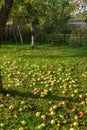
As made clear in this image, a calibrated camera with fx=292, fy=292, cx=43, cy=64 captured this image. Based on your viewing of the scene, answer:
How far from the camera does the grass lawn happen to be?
20.5ft

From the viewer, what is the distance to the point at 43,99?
7660 mm

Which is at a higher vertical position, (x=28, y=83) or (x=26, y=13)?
(x=26, y=13)

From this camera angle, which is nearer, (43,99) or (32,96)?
(43,99)

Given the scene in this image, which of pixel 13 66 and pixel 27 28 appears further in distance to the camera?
pixel 27 28

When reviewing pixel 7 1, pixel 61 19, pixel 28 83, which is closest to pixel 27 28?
pixel 61 19

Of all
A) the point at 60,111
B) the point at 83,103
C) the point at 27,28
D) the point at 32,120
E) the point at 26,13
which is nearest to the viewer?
→ the point at 32,120

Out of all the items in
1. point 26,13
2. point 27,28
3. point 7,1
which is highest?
point 7,1

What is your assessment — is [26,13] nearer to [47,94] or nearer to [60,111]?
[47,94]

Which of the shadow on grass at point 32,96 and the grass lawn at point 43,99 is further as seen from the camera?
the shadow on grass at point 32,96

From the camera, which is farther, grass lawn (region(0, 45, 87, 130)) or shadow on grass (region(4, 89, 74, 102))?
shadow on grass (region(4, 89, 74, 102))

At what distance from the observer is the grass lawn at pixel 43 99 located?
6.25m

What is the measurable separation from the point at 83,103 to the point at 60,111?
2.58ft

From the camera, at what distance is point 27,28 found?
28641mm

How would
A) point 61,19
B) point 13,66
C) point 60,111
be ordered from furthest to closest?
point 61,19 → point 13,66 → point 60,111
